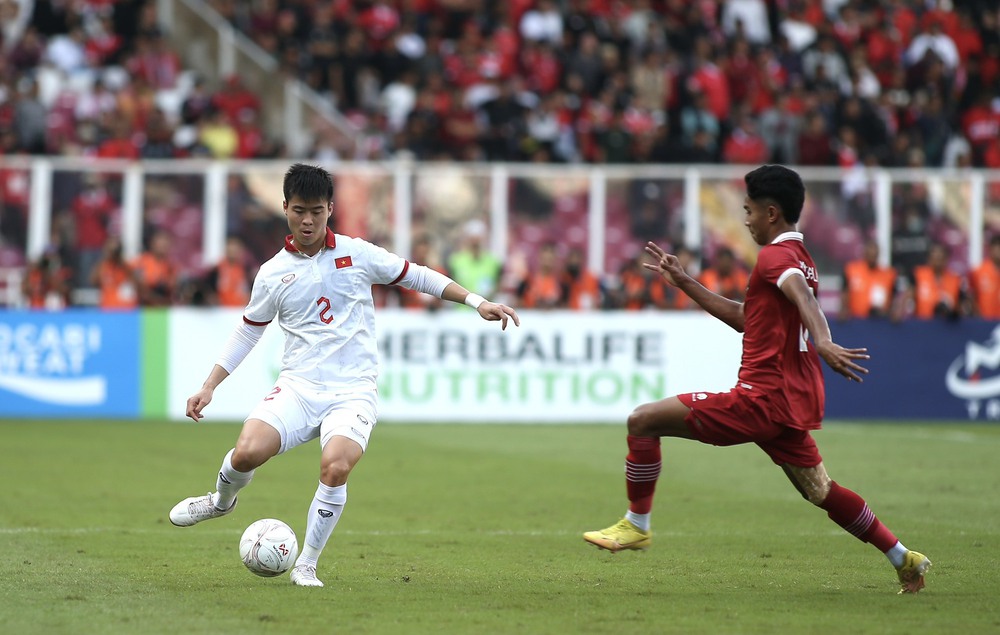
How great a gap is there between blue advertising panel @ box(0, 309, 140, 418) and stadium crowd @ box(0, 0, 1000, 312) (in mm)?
1470

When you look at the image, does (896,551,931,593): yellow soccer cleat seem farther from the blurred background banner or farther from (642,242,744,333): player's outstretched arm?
the blurred background banner

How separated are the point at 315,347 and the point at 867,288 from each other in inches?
524

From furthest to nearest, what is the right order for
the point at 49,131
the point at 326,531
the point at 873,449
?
the point at 49,131, the point at 873,449, the point at 326,531

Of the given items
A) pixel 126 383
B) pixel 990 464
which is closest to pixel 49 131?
pixel 126 383

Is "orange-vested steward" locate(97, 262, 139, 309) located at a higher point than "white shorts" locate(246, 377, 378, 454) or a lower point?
higher

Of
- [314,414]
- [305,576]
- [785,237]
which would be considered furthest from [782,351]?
[305,576]

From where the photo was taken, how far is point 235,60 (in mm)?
24875

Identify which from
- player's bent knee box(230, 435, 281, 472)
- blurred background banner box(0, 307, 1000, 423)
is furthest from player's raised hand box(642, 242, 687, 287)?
blurred background banner box(0, 307, 1000, 423)

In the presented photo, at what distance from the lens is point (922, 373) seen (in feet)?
62.8

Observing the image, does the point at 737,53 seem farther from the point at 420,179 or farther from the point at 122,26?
the point at 122,26

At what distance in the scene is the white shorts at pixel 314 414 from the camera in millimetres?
7676

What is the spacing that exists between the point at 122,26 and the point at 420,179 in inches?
264

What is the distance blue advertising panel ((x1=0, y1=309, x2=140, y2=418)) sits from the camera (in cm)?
1855

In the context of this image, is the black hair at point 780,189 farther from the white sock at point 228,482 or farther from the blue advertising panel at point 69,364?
the blue advertising panel at point 69,364
